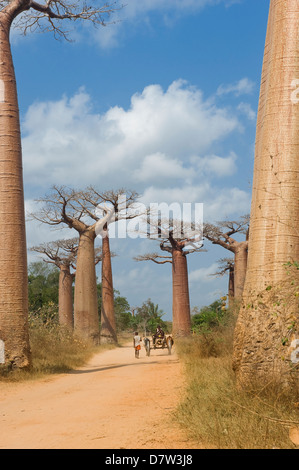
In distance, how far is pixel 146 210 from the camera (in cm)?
1928

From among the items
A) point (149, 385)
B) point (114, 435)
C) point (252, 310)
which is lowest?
point (149, 385)

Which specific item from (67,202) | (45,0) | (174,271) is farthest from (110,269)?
(45,0)

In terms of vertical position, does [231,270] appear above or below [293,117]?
below

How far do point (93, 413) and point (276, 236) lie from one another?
233 cm

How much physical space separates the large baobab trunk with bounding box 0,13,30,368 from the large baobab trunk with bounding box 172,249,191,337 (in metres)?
11.2

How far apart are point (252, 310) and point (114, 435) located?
1636 millimetres

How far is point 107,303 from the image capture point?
21203 millimetres

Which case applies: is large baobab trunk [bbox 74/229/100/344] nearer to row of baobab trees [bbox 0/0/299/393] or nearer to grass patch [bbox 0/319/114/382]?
grass patch [bbox 0/319/114/382]

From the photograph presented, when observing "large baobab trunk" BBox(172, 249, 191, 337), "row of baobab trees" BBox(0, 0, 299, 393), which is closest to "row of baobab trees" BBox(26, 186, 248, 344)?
"large baobab trunk" BBox(172, 249, 191, 337)

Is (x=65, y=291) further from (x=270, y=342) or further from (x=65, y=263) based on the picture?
(x=270, y=342)

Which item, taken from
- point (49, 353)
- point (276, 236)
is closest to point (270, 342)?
point (276, 236)

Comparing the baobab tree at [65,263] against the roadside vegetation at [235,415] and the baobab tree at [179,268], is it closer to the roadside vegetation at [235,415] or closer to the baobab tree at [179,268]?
the baobab tree at [179,268]

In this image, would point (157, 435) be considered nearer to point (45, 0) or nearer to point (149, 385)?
point (149, 385)

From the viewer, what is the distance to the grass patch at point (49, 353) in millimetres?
7729
